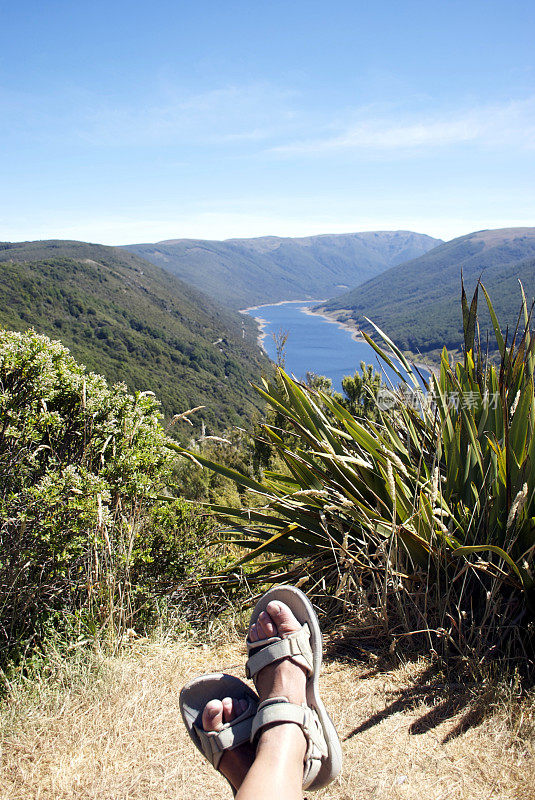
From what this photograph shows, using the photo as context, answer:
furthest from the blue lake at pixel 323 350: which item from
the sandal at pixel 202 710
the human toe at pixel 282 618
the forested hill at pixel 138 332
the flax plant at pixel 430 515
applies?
the sandal at pixel 202 710

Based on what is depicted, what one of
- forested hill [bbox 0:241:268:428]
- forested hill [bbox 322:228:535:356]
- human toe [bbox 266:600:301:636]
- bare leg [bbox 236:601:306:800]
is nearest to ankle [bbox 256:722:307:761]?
bare leg [bbox 236:601:306:800]

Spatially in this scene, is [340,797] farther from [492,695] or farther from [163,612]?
[163,612]

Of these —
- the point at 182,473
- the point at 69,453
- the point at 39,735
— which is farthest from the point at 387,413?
the point at 182,473

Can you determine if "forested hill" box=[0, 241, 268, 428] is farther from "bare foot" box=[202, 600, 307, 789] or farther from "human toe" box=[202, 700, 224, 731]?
"human toe" box=[202, 700, 224, 731]

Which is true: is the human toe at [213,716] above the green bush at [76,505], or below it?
below

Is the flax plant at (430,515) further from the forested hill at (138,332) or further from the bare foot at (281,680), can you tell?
the forested hill at (138,332)

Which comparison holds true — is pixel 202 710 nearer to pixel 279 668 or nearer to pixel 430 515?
pixel 279 668
